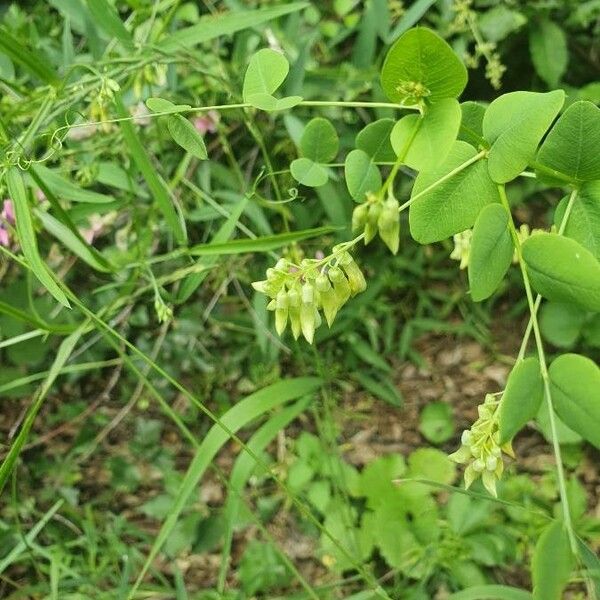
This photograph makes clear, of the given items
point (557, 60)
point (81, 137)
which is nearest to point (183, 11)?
point (81, 137)

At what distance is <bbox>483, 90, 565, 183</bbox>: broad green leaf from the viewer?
610mm

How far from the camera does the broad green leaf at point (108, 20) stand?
1.07 m

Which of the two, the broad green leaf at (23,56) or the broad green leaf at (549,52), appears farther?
the broad green leaf at (549,52)

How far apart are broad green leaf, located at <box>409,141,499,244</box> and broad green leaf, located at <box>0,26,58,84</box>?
0.59m

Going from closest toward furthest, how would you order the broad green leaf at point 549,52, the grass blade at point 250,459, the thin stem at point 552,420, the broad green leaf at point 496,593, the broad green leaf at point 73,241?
the thin stem at point 552,420
the broad green leaf at point 496,593
the broad green leaf at point 73,241
the grass blade at point 250,459
the broad green leaf at point 549,52

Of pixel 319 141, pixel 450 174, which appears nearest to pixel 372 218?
pixel 450 174

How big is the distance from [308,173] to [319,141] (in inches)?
1.8

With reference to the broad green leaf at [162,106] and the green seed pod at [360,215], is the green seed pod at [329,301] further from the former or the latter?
the broad green leaf at [162,106]

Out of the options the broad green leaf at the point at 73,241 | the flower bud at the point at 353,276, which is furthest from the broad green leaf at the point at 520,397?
the broad green leaf at the point at 73,241

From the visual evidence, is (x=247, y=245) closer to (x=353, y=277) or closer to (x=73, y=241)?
(x=73, y=241)

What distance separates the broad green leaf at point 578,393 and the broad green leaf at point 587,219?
13 cm

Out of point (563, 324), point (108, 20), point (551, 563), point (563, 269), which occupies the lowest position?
point (563, 324)

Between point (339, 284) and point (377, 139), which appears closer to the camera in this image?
point (339, 284)

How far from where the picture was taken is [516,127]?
62cm
